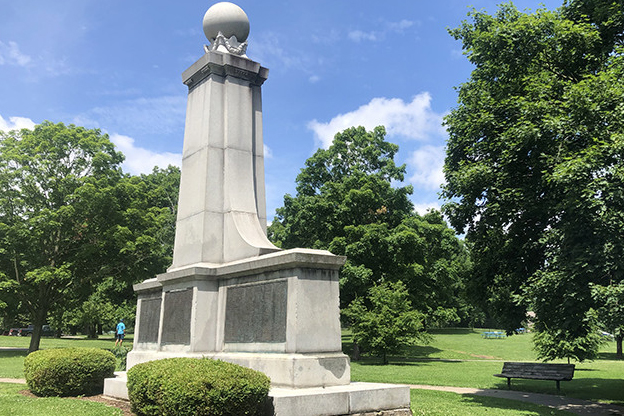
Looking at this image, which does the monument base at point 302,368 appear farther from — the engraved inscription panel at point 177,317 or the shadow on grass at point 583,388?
the shadow on grass at point 583,388

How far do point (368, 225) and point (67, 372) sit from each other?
2263 cm

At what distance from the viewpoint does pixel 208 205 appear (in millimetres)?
11297

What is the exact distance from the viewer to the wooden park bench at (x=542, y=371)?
15902 mm

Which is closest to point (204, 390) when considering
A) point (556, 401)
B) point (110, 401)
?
point (110, 401)

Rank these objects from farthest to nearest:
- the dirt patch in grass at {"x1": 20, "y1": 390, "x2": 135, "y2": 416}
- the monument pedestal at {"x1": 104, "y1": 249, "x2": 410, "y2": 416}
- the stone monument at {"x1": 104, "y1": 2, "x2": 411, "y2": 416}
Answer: the dirt patch in grass at {"x1": 20, "y1": 390, "x2": 135, "y2": 416}, the stone monument at {"x1": 104, "y1": 2, "x2": 411, "y2": 416}, the monument pedestal at {"x1": 104, "y1": 249, "x2": 410, "y2": 416}

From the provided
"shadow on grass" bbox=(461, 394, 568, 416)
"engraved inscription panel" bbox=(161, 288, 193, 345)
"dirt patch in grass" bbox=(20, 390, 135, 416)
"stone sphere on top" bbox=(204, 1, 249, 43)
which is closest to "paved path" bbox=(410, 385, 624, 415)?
"shadow on grass" bbox=(461, 394, 568, 416)

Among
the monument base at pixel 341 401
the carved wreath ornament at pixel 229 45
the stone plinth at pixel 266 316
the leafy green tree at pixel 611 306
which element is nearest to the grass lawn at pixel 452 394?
the monument base at pixel 341 401

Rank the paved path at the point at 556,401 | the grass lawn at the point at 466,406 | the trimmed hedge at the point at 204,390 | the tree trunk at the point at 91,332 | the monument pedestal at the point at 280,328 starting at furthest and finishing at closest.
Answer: the tree trunk at the point at 91,332, the paved path at the point at 556,401, the grass lawn at the point at 466,406, the monument pedestal at the point at 280,328, the trimmed hedge at the point at 204,390

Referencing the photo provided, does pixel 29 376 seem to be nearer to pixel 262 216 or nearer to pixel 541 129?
pixel 262 216

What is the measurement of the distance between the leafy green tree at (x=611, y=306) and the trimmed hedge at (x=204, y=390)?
23.4 ft

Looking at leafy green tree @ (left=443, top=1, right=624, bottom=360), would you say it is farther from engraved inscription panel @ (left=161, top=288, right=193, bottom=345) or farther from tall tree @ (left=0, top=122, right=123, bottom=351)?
tall tree @ (left=0, top=122, right=123, bottom=351)

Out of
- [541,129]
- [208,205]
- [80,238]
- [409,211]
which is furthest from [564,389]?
[80,238]

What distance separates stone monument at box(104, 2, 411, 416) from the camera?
8281 millimetres

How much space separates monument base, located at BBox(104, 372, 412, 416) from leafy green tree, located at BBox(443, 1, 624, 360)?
5214mm
